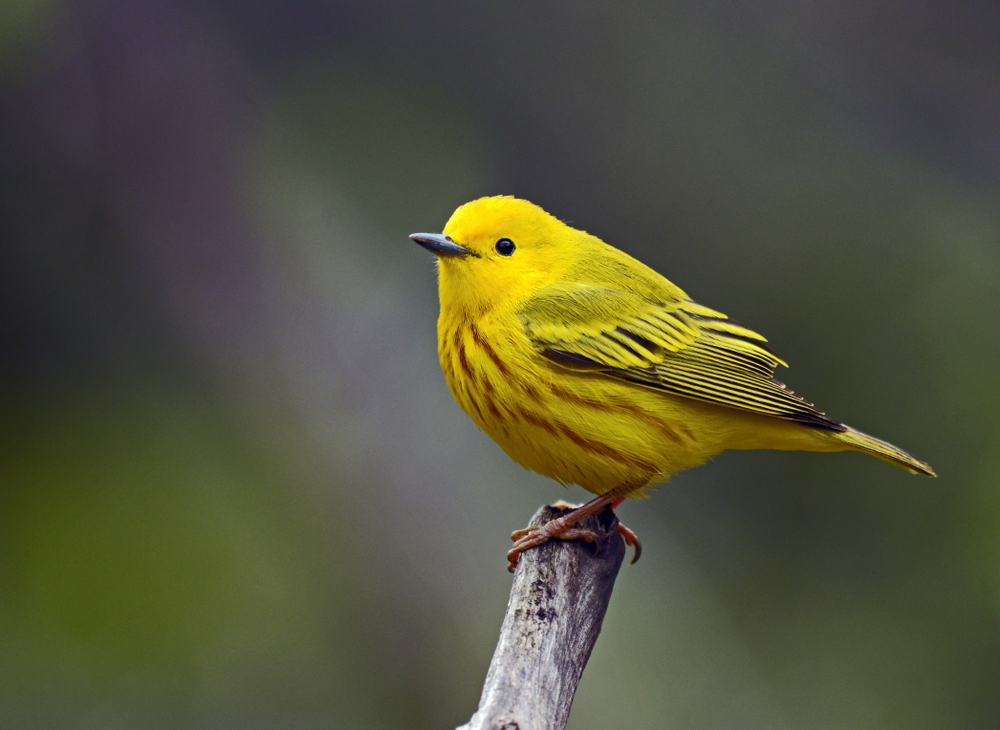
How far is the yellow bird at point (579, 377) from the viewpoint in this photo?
2.78 m

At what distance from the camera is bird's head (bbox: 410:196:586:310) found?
9.48 feet

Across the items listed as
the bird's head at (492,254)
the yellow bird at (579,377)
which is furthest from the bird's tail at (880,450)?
the bird's head at (492,254)

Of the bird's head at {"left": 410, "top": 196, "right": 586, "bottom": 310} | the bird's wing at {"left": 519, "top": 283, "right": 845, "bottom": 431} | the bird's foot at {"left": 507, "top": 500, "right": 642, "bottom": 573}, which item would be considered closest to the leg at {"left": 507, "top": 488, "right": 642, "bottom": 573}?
the bird's foot at {"left": 507, "top": 500, "right": 642, "bottom": 573}

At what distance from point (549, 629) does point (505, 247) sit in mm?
1245

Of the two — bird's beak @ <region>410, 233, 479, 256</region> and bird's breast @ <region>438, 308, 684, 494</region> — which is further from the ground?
bird's beak @ <region>410, 233, 479, 256</region>

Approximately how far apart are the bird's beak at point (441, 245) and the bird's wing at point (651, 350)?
271 millimetres

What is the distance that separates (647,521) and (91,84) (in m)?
3.59

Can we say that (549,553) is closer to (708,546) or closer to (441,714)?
(441,714)

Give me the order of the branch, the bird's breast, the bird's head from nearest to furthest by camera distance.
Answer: the branch < the bird's breast < the bird's head

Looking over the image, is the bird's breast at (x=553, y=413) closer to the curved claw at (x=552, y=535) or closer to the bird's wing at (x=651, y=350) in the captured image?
the bird's wing at (x=651, y=350)

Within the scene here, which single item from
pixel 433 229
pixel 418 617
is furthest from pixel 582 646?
pixel 433 229

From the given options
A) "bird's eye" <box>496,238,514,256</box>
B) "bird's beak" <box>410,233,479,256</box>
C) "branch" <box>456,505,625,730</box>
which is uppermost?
"bird's eye" <box>496,238,514,256</box>

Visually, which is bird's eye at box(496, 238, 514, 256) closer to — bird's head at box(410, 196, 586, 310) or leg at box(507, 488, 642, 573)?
bird's head at box(410, 196, 586, 310)

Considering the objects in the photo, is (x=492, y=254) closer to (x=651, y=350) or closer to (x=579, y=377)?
(x=579, y=377)
